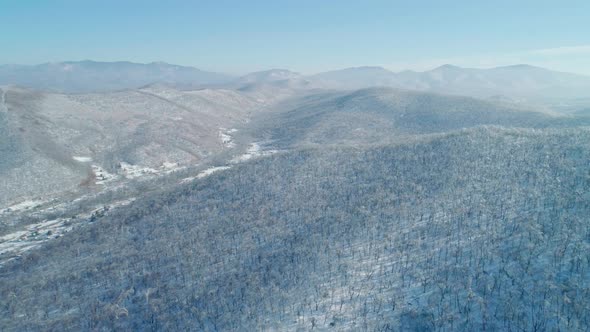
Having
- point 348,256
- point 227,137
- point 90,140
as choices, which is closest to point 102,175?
point 90,140

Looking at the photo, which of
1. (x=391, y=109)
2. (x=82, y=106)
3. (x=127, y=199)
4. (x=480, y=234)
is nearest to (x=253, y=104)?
(x=391, y=109)

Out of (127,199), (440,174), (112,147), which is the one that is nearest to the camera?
(440,174)

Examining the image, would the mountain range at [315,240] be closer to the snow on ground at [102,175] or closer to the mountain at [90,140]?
the snow on ground at [102,175]

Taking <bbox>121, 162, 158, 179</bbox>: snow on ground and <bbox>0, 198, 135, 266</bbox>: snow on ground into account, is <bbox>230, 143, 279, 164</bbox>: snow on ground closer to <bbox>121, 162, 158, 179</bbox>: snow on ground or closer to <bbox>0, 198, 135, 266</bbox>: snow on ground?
<bbox>121, 162, 158, 179</bbox>: snow on ground

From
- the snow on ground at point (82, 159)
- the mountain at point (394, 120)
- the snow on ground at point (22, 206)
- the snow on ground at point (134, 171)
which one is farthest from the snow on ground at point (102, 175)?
the mountain at point (394, 120)

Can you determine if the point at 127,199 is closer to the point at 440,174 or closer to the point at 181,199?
the point at 181,199

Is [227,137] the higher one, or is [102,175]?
[227,137]

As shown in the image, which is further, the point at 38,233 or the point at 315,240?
the point at 38,233

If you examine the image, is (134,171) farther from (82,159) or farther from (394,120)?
(394,120)
